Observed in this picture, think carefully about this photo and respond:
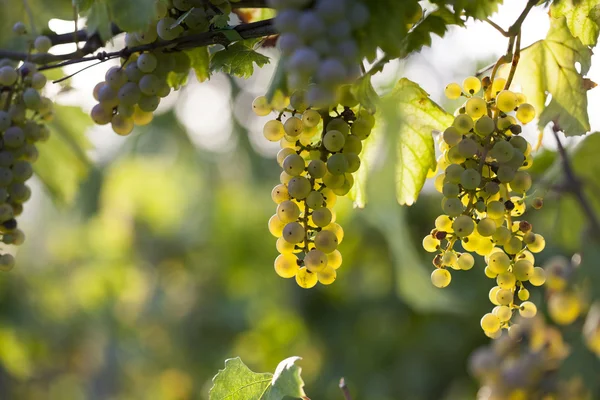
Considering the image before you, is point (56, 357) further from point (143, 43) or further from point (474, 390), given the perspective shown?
point (143, 43)

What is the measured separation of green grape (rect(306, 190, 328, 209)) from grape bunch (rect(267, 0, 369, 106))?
0.35 ft

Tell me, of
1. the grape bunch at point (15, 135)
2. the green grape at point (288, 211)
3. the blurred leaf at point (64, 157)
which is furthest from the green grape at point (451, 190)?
the blurred leaf at point (64, 157)

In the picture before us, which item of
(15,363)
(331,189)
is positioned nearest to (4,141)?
(331,189)

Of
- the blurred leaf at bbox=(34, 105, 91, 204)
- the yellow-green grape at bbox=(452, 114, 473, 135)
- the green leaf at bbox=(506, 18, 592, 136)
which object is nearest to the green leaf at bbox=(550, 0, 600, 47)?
the green leaf at bbox=(506, 18, 592, 136)

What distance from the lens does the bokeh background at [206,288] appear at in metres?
1.96

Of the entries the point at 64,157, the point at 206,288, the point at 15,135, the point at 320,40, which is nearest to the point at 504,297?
the point at 320,40

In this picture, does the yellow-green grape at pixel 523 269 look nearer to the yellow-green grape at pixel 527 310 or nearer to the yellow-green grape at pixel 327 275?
the yellow-green grape at pixel 527 310

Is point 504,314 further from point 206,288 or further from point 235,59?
point 206,288

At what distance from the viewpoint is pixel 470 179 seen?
0.44 m

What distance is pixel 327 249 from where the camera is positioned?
45 centimetres

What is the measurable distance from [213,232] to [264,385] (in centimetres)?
286

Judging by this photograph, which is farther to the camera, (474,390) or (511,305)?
(474,390)

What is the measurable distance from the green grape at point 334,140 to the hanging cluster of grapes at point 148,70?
0.13 m

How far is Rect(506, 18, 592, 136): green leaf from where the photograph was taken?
0.48 m
